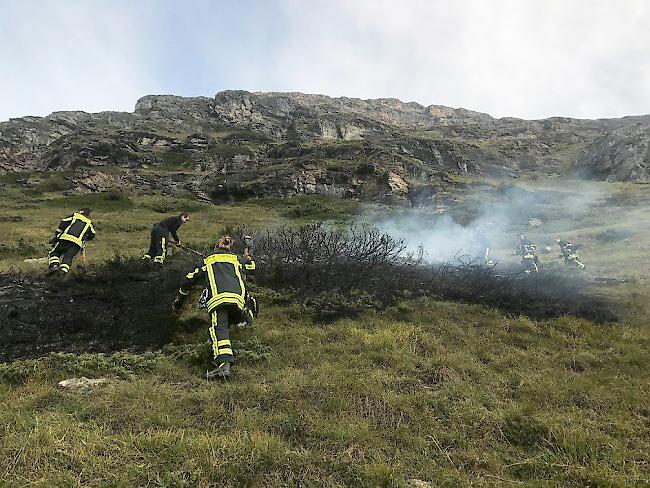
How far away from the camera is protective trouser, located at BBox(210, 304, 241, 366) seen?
228 inches

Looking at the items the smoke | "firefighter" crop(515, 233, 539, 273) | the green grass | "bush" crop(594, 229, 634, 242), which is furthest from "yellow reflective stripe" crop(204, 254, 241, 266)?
"bush" crop(594, 229, 634, 242)

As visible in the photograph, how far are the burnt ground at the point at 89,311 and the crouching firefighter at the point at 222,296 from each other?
4.18 ft

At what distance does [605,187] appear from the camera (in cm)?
3503

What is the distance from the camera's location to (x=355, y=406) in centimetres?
494

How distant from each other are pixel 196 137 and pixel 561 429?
175ft

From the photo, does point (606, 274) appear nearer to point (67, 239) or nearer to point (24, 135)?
point (67, 239)

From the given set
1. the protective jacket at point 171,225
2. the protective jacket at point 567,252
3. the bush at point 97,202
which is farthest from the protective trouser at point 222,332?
the bush at point 97,202

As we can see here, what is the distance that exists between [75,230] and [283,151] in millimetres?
36471

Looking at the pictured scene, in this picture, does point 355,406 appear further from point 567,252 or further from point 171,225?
point 567,252

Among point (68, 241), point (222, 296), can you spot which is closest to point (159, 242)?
point (68, 241)

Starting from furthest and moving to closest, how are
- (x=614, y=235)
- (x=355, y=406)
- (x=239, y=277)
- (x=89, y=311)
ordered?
(x=614, y=235) < (x=89, y=311) < (x=239, y=277) < (x=355, y=406)

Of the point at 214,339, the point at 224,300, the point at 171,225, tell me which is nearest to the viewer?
the point at 214,339

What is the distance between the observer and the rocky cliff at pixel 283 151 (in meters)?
34.3

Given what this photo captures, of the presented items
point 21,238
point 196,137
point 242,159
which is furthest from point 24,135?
point 21,238
